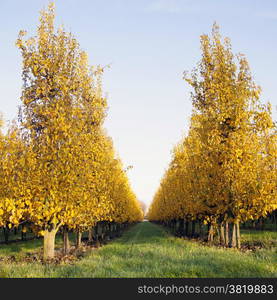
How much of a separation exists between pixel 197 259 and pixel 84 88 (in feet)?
32.5

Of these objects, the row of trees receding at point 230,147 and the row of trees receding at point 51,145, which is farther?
the row of trees receding at point 230,147

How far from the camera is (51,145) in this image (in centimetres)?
1445

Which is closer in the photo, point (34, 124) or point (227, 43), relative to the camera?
point (34, 124)

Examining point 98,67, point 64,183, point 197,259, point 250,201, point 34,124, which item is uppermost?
point 98,67

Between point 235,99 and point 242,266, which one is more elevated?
point 235,99

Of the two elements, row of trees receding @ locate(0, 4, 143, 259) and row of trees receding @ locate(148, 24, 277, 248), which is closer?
row of trees receding @ locate(0, 4, 143, 259)

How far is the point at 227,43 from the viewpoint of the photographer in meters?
20.3

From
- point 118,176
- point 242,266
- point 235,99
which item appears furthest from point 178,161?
point 242,266

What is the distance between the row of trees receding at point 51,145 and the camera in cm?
1355

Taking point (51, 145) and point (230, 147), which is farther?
point (230, 147)

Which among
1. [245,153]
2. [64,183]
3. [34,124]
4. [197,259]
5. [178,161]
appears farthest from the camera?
[178,161]

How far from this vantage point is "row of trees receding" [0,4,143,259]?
13.5 meters
